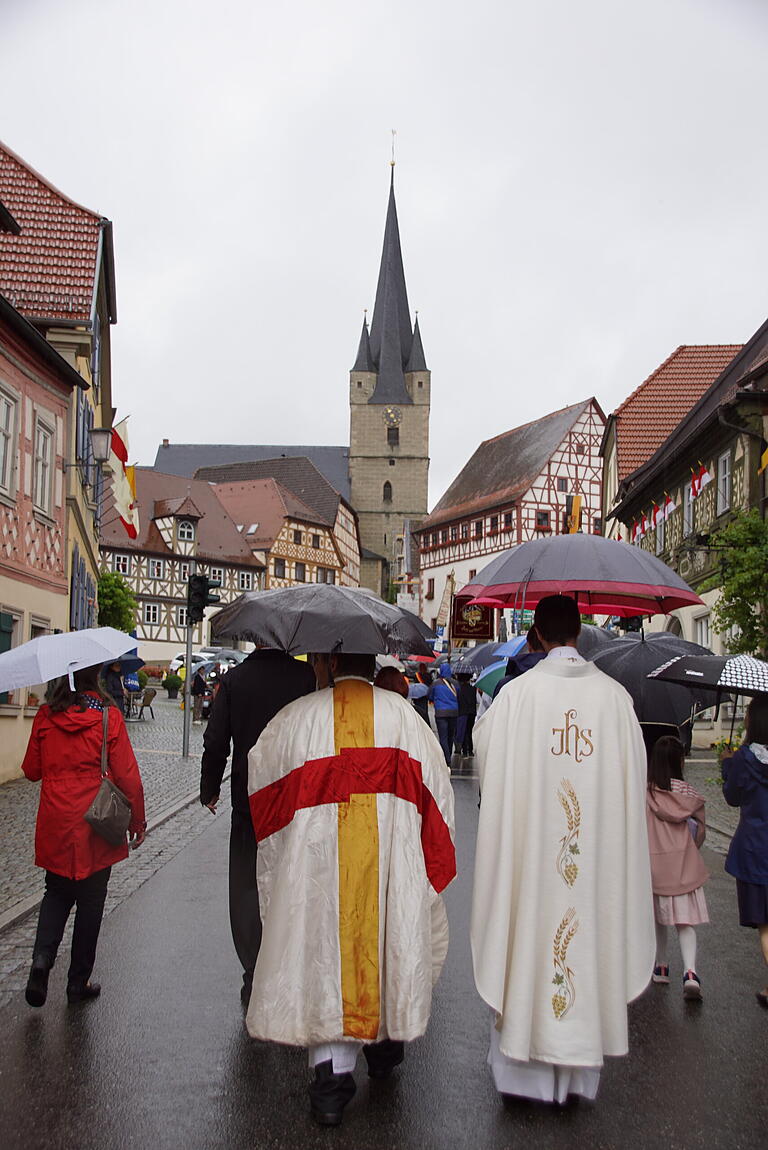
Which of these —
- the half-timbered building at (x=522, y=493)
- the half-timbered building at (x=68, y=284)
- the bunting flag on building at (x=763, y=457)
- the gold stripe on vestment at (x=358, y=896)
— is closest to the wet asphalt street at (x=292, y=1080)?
the gold stripe on vestment at (x=358, y=896)

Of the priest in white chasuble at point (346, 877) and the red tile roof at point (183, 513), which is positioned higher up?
the red tile roof at point (183, 513)

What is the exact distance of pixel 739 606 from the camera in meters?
16.6

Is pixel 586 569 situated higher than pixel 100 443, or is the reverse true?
pixel 100 443

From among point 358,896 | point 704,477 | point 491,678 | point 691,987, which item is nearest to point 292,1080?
point 358,896

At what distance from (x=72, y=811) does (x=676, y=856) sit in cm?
306

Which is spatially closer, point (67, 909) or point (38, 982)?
point (38, 982)

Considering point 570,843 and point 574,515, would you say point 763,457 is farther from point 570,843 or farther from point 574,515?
point 574,515

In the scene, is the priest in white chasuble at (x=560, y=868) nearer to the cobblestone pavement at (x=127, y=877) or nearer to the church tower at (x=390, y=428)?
the cobblestone pavement at (x=127, y=877)

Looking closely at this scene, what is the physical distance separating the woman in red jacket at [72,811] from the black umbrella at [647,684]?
319 cm

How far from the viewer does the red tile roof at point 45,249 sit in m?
20.7

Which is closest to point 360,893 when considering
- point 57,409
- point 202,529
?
point 57,409

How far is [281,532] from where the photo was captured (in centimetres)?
7725

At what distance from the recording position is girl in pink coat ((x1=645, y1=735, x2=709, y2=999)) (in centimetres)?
638

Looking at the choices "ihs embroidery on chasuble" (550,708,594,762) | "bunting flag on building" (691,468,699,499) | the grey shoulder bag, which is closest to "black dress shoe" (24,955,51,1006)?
the grey shoulder bag
